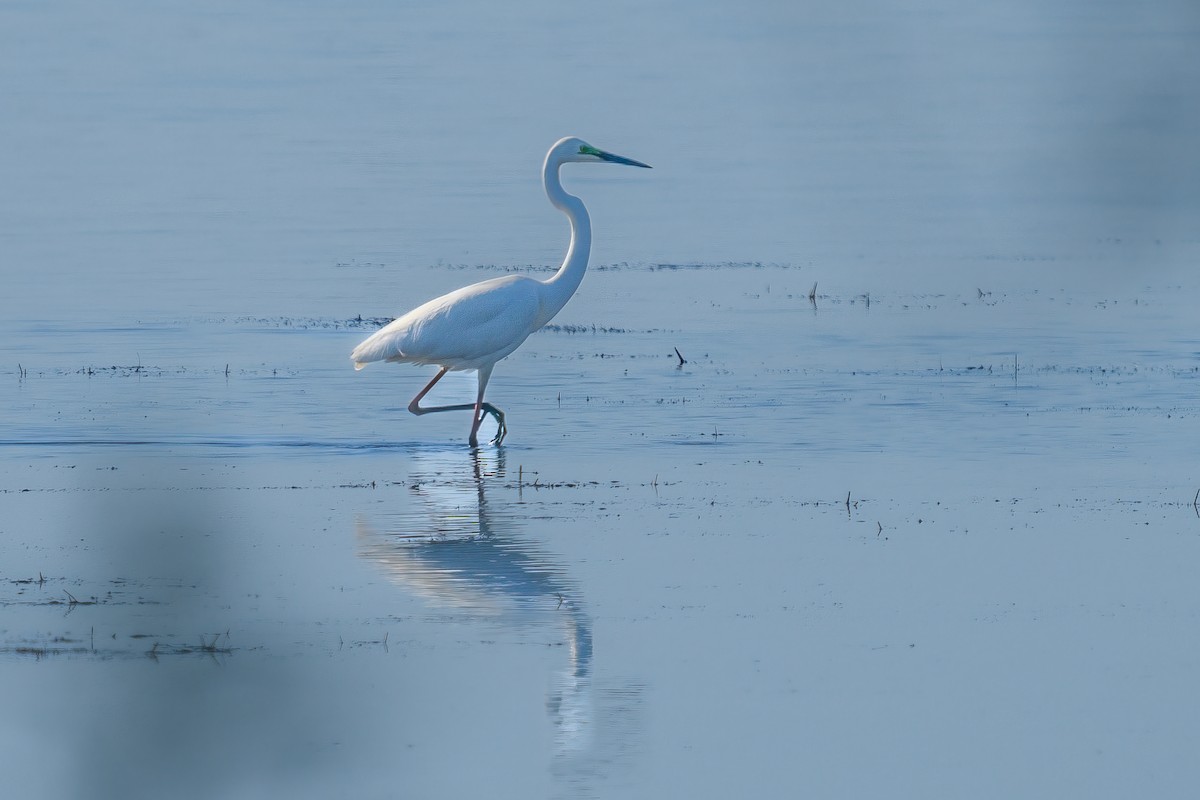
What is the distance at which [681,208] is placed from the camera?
23.5m

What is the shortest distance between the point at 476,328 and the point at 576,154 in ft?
5.67

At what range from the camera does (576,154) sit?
1160 centimetres

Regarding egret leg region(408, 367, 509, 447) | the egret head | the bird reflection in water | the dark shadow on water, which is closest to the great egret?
egret leg region(408, 367, 509, 447)

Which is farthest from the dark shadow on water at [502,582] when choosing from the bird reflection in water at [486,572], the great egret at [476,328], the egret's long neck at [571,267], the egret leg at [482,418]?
the egret's long neck at [571,267]

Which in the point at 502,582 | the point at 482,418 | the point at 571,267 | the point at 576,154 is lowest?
the point at 502,582

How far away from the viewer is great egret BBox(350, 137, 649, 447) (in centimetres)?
1039

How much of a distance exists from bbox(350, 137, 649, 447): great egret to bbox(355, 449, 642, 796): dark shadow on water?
47.0 inches

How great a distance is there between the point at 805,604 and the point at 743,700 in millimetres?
1297

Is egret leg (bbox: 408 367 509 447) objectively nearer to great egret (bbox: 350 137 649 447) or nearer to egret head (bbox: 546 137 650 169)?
great egret (bbox: 350 137 649 447)

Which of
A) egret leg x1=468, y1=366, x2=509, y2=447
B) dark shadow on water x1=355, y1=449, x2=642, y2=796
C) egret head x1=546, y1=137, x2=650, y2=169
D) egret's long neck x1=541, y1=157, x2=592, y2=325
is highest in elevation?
egret head x1=546, y1=137, x2=650, y2=169

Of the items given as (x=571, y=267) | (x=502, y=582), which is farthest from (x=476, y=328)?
(x=502, y=582)

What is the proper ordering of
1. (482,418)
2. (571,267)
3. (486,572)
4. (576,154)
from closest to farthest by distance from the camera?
(486,572) < (482,418) < (571,267) < (576,154)

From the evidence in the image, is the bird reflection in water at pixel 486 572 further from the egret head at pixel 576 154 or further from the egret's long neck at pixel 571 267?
the egret head at pixel 576 154

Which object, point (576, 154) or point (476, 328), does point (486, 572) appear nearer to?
point (476, 328)
